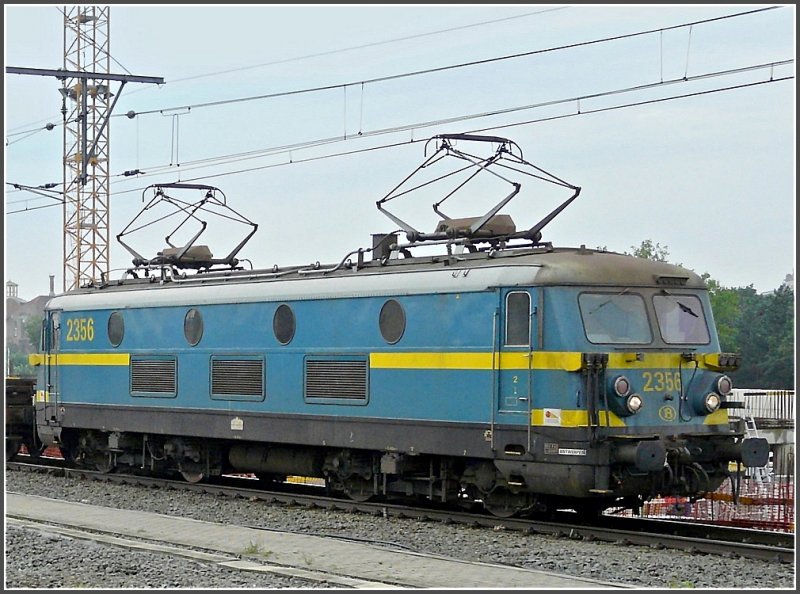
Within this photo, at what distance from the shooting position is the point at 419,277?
18094 mm

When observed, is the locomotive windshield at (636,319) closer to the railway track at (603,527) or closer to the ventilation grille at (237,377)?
the railway track at (603,527)

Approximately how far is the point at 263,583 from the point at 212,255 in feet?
41.5

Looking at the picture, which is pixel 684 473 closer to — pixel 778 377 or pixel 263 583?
pixel 263 583

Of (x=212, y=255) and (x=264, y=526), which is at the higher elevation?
(x=212, y=255)

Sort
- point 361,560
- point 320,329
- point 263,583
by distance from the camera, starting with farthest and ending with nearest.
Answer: point 320,329
point 361,560
point 263,583

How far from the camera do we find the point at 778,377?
6975cm

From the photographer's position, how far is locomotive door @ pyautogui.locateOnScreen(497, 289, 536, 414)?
54.0 ft

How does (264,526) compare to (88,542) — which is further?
(264,526)

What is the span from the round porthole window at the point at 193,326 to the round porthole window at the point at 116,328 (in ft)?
6.41

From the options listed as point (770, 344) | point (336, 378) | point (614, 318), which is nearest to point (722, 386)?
point (614, 318)

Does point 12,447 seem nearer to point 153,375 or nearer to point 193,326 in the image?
point 153,375

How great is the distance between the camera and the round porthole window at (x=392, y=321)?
18188 millimetres

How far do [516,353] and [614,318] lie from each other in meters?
1.29

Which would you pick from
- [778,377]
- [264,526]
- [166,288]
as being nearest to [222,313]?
[166,288]
